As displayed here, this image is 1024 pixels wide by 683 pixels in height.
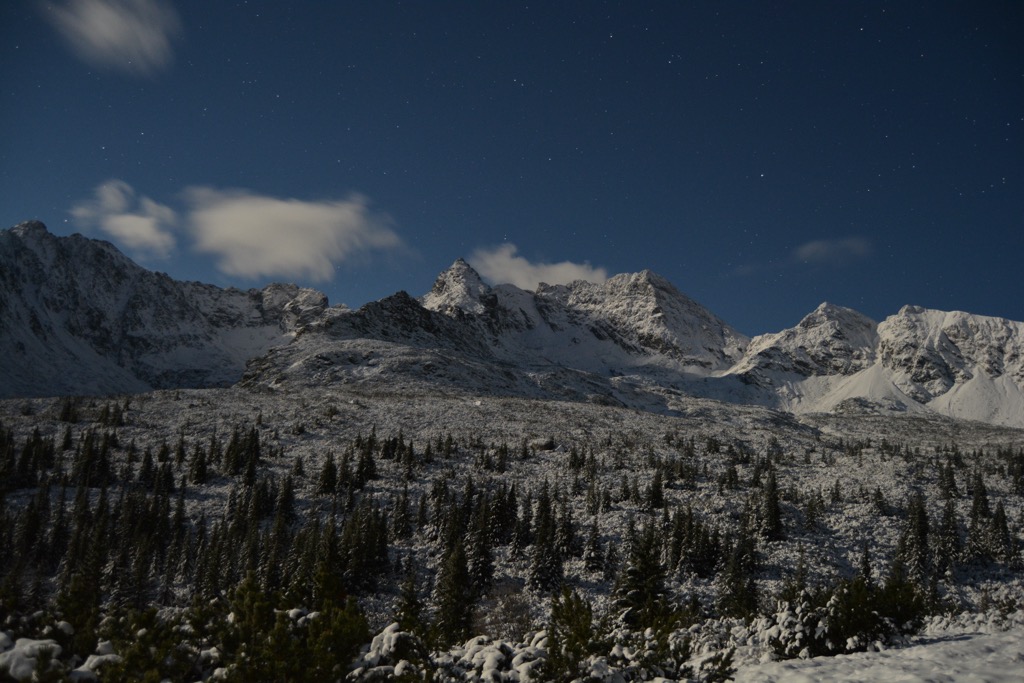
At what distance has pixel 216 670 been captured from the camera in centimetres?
1112

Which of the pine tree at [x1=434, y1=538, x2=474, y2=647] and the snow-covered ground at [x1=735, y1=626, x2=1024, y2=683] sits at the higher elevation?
the snow-covered ground at [x1=735, y1=626, x2=1024, y2=683]

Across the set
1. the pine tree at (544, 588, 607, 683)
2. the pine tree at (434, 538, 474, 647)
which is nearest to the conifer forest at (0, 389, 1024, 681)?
the pine tree at (544, 588, 607, 683)

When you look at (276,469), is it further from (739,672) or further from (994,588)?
(994,588)

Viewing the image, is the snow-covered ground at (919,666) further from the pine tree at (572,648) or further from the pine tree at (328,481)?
the pine tree at (328,481)

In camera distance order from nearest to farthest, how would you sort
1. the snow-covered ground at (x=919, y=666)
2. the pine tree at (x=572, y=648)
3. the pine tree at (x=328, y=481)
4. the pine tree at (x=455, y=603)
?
the pine tree at (x=572, y=648)
the snow-covered ground at (x=919, y=666)
the pine tree at (x=455, y=603)
the pine tree at (x=328, y=481)

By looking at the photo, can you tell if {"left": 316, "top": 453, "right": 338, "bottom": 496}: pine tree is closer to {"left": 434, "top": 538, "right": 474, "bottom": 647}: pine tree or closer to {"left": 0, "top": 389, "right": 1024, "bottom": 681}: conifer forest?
{"left": 0, "top": 389, "right": 1024, "bottom": 681}: conifer forest

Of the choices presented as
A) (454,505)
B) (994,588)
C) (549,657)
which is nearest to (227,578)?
(454,505)

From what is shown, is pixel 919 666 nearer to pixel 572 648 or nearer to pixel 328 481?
pixel 572 648

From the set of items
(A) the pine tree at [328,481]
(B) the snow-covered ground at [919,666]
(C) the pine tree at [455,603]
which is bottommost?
(C) the pine tree at [455,603]

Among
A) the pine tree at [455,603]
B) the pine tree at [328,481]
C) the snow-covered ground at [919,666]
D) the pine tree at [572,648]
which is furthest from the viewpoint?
the pine tree at [328,481]

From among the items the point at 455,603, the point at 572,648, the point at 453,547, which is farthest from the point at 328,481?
the point at 572,648

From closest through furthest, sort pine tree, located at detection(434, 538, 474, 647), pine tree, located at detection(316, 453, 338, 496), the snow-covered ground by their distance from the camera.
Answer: the snow-covered ground → pine tree, located at detection(434, 538, 474, 647) → pine tree, located at detection(316, 453, 338, 496)

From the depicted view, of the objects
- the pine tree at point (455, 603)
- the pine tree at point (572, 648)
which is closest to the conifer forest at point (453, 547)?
the pine tree at point (572, 648)

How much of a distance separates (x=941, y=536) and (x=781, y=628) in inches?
1989
